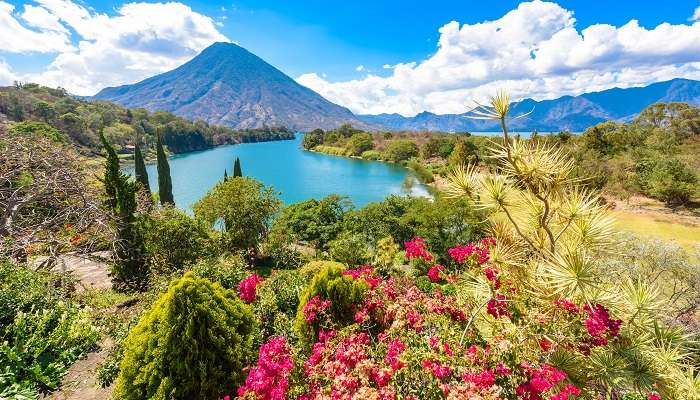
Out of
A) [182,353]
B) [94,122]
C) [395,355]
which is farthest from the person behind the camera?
[94,122]

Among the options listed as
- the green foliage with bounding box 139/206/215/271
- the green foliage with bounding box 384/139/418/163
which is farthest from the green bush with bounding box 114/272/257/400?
the green foliage with bounding box 384/139/418/163

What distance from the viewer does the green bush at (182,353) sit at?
4.76m

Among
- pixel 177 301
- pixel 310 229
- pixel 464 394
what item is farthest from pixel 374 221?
pixel 464 394

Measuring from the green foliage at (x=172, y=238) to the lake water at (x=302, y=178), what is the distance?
19.2 meters

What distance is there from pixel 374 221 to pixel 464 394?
19077 mm

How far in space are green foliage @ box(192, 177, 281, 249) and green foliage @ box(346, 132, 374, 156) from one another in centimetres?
6620

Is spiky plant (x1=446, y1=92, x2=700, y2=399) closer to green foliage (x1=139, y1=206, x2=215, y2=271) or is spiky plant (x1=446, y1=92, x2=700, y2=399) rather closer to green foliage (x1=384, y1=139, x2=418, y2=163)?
green foliage (x1=139, y1=206, x2=215, y2=271)

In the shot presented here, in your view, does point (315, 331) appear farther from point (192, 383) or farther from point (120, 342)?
point (120, 342)

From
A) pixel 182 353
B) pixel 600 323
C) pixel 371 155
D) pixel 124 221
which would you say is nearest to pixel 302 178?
pixel 371 155

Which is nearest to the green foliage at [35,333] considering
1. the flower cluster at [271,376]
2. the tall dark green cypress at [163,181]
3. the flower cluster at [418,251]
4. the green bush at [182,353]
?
the green bush at [182,353]

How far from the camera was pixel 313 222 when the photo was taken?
20.6 metres

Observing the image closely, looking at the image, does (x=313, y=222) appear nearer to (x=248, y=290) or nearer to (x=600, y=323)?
(x=248, y=290)

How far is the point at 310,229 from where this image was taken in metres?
20.2

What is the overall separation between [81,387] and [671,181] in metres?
36.7
